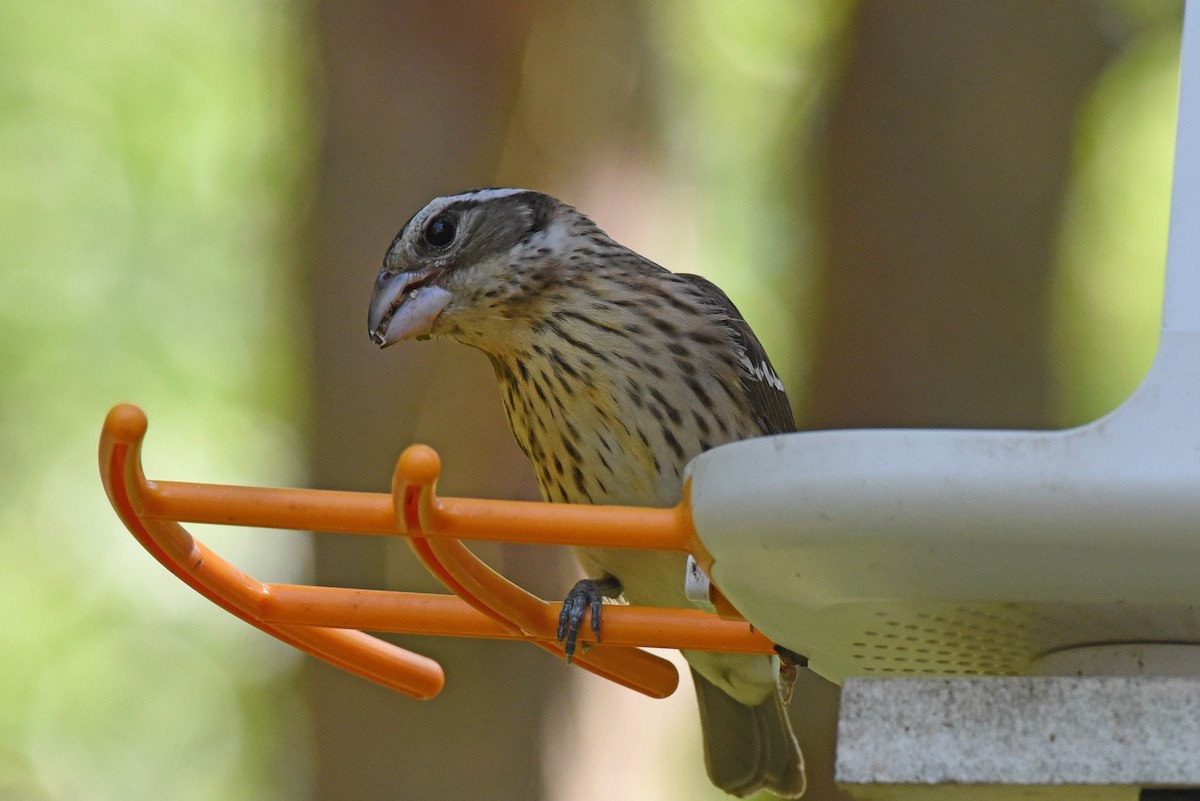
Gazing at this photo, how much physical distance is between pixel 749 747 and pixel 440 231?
1414 millimetres

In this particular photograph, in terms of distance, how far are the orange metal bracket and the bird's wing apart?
3.84ft

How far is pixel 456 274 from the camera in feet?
10.8

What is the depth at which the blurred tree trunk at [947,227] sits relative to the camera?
484 centimetres

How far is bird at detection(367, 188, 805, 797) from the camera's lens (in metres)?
3.17

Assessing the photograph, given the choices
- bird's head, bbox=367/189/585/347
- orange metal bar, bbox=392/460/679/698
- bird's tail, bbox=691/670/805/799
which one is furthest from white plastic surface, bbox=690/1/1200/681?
bird's tail, bbox=691/670/805/799

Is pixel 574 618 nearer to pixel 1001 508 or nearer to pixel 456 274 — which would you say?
pixel 1001 508

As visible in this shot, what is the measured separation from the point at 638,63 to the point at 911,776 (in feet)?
14.1

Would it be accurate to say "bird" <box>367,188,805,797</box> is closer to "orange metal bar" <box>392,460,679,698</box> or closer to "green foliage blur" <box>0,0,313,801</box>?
"orange metal bar" <box>392,460,679,698</box>

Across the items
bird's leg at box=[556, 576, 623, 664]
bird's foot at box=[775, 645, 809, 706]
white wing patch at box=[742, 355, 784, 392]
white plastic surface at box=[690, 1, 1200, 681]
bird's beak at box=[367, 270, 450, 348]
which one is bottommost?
bird's foot at box=[775, 645, 809, 706]

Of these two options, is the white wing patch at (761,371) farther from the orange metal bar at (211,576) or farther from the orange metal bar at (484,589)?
the orange metal bar at (211,576)

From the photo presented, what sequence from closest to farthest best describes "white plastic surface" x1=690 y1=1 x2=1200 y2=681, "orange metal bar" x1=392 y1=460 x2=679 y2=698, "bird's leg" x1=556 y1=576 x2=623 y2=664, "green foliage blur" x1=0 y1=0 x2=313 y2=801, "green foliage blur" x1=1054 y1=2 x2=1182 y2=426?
"white plastic surface" x1=690 y1=1 x2=1200 y2=681, "orange metal bar" x1=392 y1=460 x2=679 y2=698, "bird's leg" x1=556 y1=576 x2=623 y2=664, "green foliage blur" x1=1054 y1=2 x2=1182 y2=426, "green foliage blur" x1=0 y1=0 x2=313 y2=801

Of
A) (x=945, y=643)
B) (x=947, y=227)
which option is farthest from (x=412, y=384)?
(x=945, y=643)

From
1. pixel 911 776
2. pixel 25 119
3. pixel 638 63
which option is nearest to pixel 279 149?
pixel 638 63

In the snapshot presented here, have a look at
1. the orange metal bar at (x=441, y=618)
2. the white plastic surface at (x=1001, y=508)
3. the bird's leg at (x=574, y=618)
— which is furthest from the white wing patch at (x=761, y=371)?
the white plastic surface at (x=1001, y=508)
